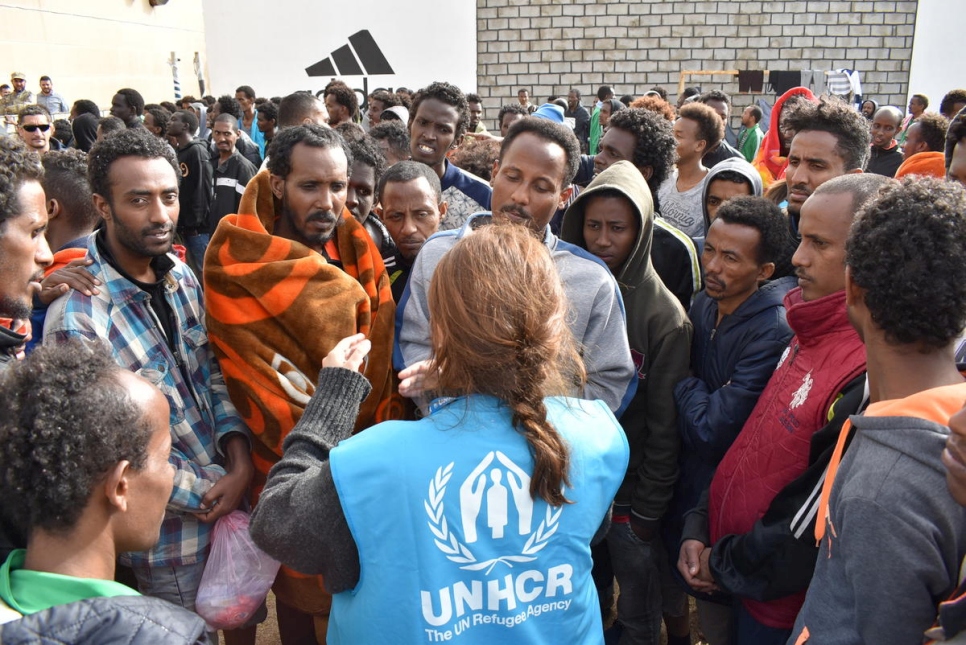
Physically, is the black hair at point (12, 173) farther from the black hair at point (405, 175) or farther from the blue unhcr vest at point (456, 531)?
the black hair at point (405, 175)

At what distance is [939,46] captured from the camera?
17.5m

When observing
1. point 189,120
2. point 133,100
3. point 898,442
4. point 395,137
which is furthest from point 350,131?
point 133,100

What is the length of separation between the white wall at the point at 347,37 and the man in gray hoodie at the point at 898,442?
18.0 m

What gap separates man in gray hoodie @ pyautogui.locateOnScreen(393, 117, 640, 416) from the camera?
2.03 metres

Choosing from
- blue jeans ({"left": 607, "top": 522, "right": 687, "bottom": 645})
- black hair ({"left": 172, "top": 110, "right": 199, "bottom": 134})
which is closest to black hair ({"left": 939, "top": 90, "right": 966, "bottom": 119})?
blue jeans ({"left": 607, "top": 522, "right": 687, "bottom": 645})

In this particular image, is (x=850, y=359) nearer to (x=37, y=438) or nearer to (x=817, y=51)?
(x=37, y=438)

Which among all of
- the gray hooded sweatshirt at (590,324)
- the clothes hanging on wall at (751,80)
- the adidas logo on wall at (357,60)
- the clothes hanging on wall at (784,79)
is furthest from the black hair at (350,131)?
the clothes hanging on wall at (751,80)

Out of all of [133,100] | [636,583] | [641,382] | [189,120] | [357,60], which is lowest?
[636,583]

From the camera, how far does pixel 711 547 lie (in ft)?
6.95

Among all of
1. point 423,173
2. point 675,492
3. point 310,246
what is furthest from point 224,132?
point 675,492

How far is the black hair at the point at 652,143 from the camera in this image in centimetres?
359

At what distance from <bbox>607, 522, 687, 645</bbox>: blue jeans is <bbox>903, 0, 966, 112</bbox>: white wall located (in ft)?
63.5

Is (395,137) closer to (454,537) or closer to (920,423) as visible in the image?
(454,537)

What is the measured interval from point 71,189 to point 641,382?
8.56 ft
